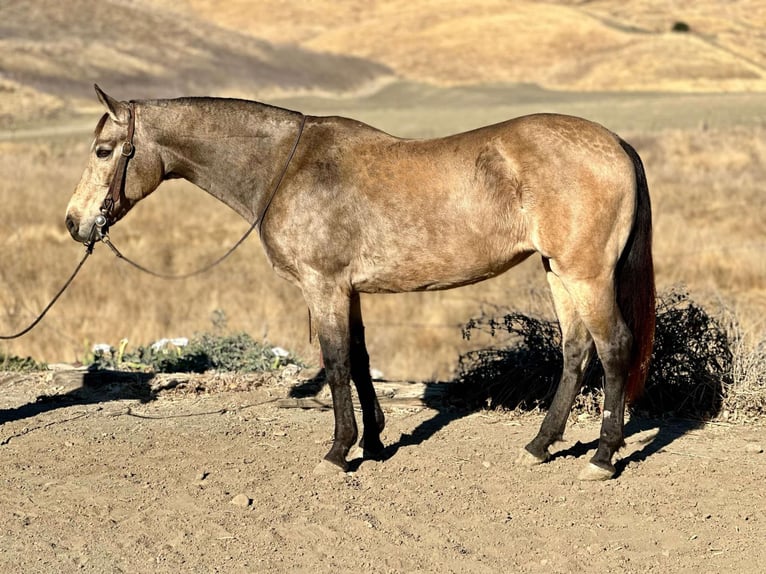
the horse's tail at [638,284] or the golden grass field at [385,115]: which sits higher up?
the horse's tail at [638,284]

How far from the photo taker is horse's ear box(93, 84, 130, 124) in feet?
20.3

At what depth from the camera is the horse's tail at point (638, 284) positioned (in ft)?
20.4

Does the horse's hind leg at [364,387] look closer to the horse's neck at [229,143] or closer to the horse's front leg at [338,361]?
the horse's front leg at [338,361]

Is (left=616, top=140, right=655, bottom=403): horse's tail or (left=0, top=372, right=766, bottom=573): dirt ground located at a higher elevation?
(left=616, top=140, right=655, bottom=403): horse's tail

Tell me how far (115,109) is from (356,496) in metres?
2.69

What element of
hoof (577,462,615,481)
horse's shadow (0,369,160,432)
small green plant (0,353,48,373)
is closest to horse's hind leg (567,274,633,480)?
hoof (577,462,615,481)

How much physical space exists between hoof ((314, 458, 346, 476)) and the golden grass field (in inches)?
135

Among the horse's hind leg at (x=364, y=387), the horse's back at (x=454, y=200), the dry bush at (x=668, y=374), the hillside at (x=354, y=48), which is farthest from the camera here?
the hillside at (x=354, y=48)

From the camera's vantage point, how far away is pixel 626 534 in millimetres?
5488

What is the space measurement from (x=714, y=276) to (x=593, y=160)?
10749 millimetres

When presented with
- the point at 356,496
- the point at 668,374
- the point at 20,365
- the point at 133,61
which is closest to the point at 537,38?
the point at 133,61

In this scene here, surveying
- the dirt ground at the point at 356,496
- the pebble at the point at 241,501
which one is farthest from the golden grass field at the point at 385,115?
the pebble at the point at 241,501

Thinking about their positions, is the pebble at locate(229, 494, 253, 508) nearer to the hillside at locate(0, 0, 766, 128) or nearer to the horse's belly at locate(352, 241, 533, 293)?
the horse's belly at locate(352, 241, 533, 293)

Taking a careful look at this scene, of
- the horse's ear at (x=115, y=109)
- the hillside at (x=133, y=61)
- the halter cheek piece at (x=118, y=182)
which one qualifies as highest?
the horse's ear at (x=115, y=109)
